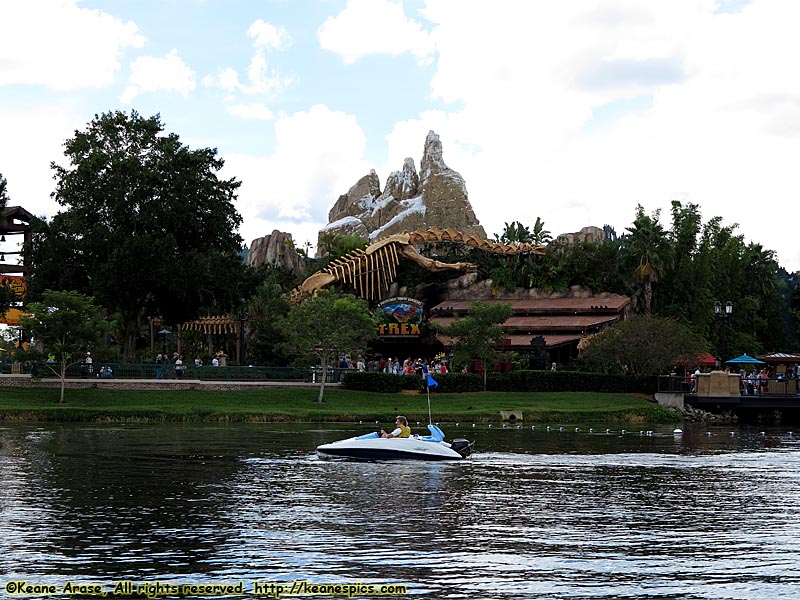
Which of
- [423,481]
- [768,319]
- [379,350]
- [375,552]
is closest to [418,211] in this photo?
[768,319]

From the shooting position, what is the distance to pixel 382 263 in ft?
294

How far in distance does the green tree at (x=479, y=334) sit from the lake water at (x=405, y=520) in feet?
92.3

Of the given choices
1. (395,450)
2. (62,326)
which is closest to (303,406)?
(62,326)

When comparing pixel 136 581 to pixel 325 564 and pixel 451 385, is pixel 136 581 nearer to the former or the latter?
pixel 325 564

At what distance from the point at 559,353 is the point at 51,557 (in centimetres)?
7166

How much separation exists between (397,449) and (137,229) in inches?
1605

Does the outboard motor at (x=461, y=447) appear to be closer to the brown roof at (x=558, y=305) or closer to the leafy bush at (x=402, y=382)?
the leafy bush at (x=402, y=382)

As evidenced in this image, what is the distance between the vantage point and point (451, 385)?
68.9 m

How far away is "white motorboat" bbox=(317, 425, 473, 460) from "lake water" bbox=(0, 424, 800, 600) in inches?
21.5

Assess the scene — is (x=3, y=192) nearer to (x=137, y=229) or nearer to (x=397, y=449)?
(x=137, y=229)

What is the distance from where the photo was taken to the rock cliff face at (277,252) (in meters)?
130

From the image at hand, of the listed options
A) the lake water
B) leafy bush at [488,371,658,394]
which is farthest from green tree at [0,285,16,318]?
leafy bush at [488,371,658,394]

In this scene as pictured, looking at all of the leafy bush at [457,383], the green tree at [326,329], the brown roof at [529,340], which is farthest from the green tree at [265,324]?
the leafy bush at [457,383]

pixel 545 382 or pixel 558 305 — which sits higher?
pixel 558 305
